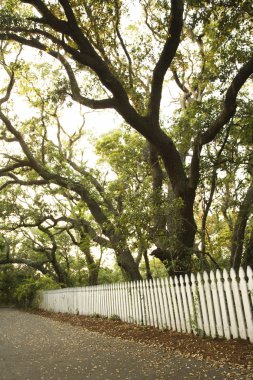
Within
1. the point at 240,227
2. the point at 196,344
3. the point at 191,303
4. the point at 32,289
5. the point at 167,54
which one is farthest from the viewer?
the point at 32,289

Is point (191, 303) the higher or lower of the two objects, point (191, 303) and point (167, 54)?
the lower

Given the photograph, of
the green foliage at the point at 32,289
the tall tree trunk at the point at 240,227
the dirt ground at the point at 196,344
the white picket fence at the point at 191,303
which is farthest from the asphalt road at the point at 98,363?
the green foliage at the point at 32,289

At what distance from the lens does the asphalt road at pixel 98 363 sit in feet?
16.4

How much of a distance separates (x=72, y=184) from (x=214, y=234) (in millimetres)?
11216

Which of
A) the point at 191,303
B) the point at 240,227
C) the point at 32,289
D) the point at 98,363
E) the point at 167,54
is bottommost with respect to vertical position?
the point at 98,363

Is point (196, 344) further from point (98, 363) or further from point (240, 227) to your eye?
point (240, 227)

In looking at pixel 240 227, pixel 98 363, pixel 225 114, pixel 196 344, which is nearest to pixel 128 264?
pixel 240 227

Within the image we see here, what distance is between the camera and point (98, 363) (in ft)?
19.3

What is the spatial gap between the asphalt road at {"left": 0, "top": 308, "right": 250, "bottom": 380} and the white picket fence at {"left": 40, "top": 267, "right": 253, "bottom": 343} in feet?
4.45

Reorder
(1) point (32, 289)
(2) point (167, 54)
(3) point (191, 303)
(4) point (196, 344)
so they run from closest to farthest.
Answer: (4) point (196, 344), (3) point (191, 303), (2) point (167, 54), (1) point (32, 289)

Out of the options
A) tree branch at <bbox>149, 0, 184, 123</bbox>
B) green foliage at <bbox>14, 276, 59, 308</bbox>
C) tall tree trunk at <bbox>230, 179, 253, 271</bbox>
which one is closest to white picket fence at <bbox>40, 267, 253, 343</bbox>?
tall tree trunk at <bbox>230, 179, 253, 271</bbox>

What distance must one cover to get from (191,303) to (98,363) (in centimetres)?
282

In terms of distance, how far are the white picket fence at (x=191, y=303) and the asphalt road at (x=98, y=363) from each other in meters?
1.36

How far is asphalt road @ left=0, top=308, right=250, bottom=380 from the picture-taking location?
16.4 ft
